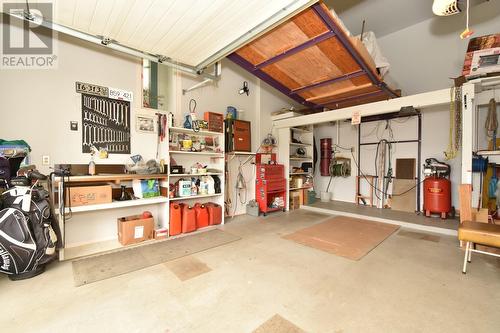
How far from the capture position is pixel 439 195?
4.46 metres

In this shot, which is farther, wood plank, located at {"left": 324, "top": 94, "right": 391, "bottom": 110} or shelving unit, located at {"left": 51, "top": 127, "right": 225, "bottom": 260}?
wood plank, located at {"left": 324, "top": 94, "right": 391, "bottom": 110}

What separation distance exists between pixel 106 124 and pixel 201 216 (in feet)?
6.92

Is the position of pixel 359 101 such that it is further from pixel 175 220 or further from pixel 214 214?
pixel 175 220

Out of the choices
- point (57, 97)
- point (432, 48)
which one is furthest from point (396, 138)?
point (57, 97)

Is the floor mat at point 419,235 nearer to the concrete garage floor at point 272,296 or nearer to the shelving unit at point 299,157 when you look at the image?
the concrete garage floor at point 272,296

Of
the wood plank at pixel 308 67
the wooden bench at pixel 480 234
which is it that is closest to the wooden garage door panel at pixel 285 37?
the wood plank at pixel 308 67

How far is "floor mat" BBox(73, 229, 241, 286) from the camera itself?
2.38 meters

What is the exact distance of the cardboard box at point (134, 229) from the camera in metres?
3.15

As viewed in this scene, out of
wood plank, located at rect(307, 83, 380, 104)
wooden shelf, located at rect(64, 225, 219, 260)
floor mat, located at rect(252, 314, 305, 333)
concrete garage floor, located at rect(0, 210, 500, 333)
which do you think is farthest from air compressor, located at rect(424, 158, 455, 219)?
wooden shelf, located at rect(64, 225, 219, 260)

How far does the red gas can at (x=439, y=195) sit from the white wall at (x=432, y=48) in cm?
225

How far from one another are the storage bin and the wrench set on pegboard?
1714 mm

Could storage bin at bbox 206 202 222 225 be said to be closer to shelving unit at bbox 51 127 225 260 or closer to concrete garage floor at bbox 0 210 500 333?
shelving unit at bbox 51 127 225 260

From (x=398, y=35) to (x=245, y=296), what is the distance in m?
7.08

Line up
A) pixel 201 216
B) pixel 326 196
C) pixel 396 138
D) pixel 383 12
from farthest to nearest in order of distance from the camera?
1. pixel 326 196
2. pixel 396 138
3. pixel 383 12
4. pixel 201 216
